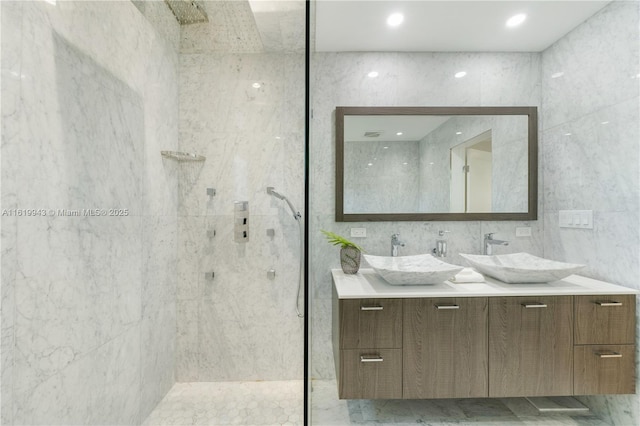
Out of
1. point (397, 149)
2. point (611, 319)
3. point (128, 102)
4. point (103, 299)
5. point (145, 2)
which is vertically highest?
point (145, 2)

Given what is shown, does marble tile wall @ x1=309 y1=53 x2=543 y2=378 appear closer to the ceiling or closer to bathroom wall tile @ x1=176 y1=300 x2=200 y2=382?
the ceiling

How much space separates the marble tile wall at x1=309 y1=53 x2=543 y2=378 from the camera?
1.98 metres

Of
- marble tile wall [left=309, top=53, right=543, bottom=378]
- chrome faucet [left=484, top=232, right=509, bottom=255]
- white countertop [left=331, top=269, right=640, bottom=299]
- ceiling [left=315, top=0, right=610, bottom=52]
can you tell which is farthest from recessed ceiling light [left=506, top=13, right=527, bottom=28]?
white countertop [left=331, top=269, right=640, bottom=299]

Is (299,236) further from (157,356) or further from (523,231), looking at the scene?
(523,231)

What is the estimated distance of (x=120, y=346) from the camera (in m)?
0.83

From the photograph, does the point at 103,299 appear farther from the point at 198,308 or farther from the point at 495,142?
the point at 495,142

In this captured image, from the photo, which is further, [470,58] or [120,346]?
[470,58]

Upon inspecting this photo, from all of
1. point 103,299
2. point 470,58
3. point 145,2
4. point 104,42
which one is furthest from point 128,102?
point 470,58

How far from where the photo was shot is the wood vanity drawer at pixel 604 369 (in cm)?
143

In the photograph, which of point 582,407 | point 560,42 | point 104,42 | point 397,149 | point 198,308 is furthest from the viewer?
point 397,149

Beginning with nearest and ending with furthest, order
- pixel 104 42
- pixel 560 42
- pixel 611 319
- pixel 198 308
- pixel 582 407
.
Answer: pixel 104 42 < pixel 198 308 < pixel 611 319 < pixel 582 407 < pixel 560 42

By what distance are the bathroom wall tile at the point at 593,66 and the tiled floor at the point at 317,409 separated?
5.93 ft

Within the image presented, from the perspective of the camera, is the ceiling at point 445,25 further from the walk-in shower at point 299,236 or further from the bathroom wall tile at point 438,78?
the walk-in shower at point 299,236

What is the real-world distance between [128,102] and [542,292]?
193 cm
